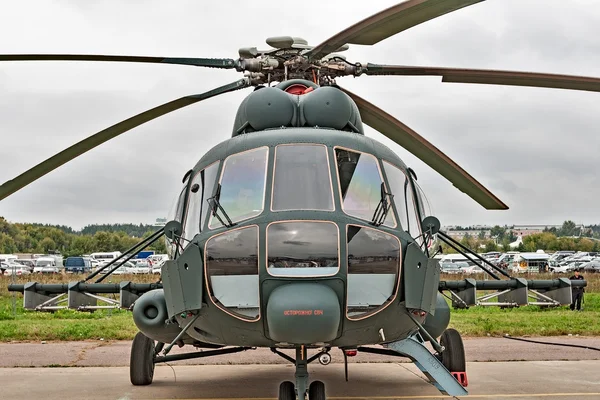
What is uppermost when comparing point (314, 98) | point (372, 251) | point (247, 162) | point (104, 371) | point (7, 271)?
point (314, 98)

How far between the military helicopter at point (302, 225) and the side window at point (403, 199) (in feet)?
0.07

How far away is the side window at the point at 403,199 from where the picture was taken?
253 inches

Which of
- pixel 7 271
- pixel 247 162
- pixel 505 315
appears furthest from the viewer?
pixel 7 271

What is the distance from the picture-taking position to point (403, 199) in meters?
6.64

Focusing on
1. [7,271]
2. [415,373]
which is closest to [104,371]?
[415,373]

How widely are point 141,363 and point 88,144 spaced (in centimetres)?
319

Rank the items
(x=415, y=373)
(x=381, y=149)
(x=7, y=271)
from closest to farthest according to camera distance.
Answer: (x=381, y=149), (x=415, y=373), (x=7, y=271)

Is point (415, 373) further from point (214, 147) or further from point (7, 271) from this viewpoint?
point (7, 271)

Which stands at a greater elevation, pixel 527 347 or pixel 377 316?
pixel 377 316

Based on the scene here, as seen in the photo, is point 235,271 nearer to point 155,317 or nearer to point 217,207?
point 217,207

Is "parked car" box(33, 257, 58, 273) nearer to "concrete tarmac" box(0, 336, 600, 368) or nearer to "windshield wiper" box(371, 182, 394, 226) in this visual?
"concrete tarmac" box(0, 336, 600, 368)

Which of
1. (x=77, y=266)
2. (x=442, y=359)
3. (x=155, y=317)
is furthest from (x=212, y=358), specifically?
(x=77, y=266)

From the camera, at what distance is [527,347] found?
44.5 ft

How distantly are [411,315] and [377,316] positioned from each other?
418 millimetres
